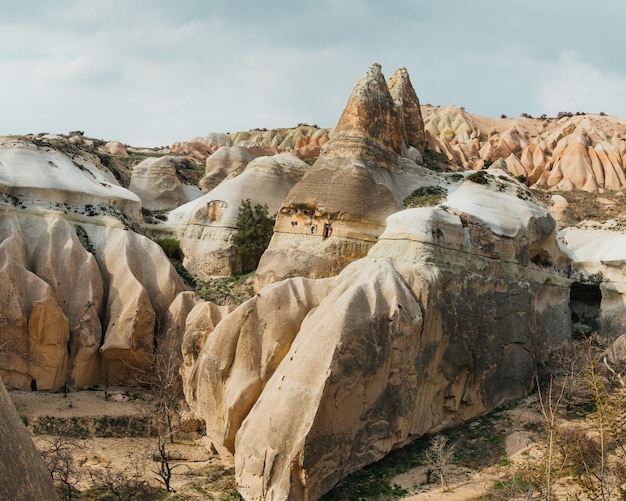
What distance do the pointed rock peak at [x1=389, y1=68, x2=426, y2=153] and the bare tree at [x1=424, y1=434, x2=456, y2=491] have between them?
23.4 meters

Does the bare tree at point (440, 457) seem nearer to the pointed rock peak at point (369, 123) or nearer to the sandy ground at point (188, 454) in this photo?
the sandy ground at point (188, 454)

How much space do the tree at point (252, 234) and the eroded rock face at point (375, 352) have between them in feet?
34.5

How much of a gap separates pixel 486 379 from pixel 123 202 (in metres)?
19.3

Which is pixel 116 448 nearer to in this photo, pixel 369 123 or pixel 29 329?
pixel 29 329

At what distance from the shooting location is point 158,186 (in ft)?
149

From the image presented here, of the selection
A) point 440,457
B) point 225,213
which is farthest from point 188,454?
point 225,213

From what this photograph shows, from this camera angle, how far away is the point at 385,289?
1994 cm

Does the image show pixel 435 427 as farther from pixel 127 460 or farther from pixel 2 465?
pixel 2 465

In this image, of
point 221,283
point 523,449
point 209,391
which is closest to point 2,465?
point 209,391

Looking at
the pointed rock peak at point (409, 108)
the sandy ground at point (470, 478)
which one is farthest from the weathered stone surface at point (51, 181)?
the sandy ground at point (470, 478)

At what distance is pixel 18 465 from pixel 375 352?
11284mm

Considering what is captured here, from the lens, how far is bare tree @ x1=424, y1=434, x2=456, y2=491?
17.9 meters

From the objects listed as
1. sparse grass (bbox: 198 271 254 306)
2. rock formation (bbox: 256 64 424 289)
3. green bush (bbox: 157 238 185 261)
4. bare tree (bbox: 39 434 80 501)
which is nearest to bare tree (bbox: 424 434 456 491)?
rock formation (bbox: 256 64 424 289)

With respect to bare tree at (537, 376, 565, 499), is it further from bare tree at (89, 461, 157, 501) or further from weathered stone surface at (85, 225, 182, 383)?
weathered stone surface at (85, 225, 182, 383)
